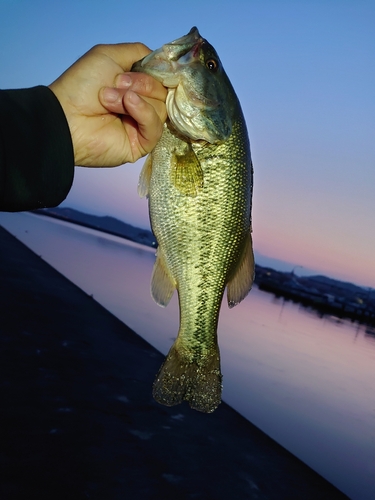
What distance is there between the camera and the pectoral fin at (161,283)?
295cm

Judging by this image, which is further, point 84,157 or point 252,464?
point 252,464

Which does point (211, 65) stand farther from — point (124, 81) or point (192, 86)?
point (124, 81)

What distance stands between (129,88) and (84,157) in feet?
2.17

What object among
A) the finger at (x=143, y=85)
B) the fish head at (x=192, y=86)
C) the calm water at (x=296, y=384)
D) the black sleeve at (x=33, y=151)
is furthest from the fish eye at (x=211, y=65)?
the calm water at (x=296, y=384)

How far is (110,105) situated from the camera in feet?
8.57

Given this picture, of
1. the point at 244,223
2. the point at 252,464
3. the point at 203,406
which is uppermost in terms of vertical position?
the point at 244,223

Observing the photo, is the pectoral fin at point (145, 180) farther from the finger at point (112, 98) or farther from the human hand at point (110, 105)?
the finger at point (112, 98)

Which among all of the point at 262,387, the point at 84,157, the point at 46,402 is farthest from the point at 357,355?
the point at 84,157

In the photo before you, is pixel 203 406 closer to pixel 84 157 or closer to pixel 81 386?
pixel 84 157

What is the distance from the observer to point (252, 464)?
5395mm

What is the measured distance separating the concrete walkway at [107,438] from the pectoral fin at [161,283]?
1880mm

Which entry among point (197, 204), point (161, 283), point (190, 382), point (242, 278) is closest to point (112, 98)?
point (197, 204)

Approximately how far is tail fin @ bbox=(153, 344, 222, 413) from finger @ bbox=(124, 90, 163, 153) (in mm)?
1558

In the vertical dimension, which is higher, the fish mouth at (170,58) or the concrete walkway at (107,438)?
the fish mouth at (170,58)
